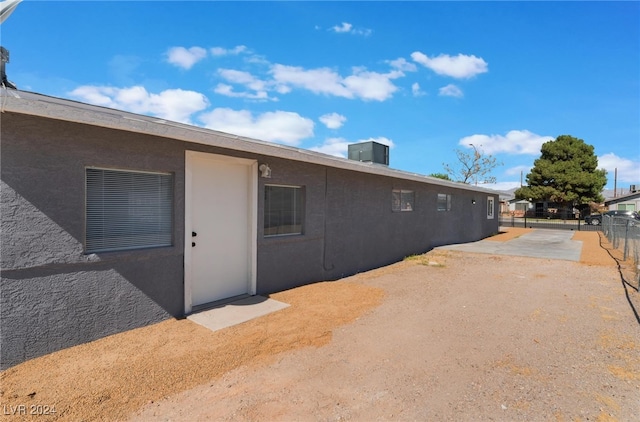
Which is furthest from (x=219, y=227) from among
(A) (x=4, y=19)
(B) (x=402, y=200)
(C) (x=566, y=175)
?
(C) (x=566, y=175)

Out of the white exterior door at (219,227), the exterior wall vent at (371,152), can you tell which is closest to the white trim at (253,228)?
the white exterior door at (219,227)

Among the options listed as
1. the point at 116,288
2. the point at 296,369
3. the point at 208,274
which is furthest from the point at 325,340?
the point at 116,288

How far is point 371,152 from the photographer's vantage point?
11.5 meters

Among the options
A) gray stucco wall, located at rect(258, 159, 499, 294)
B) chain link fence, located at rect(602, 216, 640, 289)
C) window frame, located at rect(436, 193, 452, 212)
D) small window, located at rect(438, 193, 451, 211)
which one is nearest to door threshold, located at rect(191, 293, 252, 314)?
gray stucco wall, located at rect(258, 159, 499, 294)

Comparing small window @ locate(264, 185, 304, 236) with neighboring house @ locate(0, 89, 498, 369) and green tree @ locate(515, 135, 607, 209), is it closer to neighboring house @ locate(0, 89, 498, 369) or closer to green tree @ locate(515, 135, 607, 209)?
neighboring house @ locate(0, 89, 498, 369)

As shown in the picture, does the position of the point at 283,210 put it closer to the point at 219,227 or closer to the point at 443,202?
the point at 219,227

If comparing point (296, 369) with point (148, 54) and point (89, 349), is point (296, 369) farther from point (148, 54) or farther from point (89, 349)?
point (148, 54)

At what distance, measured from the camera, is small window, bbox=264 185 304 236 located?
6065 millimetres

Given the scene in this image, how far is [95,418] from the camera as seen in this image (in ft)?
8.16

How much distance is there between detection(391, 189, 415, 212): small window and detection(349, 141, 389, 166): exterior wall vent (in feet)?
5.64

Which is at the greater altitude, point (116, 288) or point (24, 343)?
point (116, 288)

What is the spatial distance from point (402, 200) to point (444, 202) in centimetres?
417

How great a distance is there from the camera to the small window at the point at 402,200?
10.0 meters

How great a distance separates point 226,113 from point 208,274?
12583 mm
